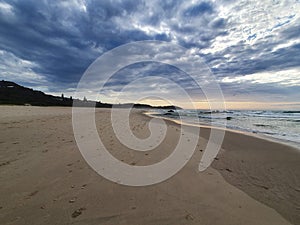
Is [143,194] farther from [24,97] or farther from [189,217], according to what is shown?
[24,97]

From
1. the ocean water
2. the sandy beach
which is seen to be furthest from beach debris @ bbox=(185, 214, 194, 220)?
the ocean water

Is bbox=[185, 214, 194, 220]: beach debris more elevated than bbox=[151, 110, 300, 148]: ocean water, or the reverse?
bbox=[151, 110, 300, 148]: ocean water

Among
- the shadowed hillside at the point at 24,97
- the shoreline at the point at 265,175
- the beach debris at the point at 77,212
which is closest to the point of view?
the beach debris at the point at 77,212

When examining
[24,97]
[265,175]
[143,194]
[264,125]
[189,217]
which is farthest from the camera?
[24,97]

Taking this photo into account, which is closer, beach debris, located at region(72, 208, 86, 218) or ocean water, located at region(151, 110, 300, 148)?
beach debris, located at region(72, 208, 86, 218)

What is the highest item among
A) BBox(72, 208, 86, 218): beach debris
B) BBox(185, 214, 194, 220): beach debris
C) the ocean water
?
the ocean water

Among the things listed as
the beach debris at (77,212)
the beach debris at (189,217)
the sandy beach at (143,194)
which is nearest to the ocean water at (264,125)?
the sandy beach at (143,194)

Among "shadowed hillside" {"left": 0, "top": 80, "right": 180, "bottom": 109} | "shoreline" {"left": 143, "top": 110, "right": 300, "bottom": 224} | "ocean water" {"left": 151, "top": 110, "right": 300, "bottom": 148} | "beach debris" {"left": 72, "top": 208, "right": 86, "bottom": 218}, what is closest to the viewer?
"beach debris" {"left": 72, "top": 208, "right": 86, "bottom": 218}

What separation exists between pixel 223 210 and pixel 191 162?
80.8 inches

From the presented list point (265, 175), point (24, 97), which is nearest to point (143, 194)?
point (265, 175)

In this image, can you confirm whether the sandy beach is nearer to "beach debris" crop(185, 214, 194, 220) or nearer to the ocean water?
"beach debris" crop(185, 214, 194, 220)

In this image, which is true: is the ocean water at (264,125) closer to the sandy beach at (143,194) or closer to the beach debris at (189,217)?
the sandy beach at (143,194)

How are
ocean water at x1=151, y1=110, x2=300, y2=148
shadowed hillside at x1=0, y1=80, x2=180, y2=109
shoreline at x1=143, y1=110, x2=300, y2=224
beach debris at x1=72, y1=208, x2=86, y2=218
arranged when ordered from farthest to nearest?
1. shadowed hillside at x1=0, y1=80, x2=180, y2=109
2. ocean water at x1=151, y1=110, x2=300, y2=148
3. shoreline at x1=143, y1=110, x2=300, y2=224
4. beach debris at x1=72, y1=208, x2=86, y2=218

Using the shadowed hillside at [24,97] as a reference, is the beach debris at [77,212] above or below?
below
